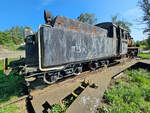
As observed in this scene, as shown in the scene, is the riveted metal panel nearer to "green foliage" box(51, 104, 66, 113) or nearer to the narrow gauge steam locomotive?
the narrow gauge steam locomotive

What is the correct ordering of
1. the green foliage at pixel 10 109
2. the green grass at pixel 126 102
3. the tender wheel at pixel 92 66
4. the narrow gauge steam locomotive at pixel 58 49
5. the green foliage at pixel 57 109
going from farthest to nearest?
the tender wheel at pixel 92 66
the narrow gauge steam locomotive at pixel 58 49
the green grass at pixel 126 102
the green foliage at pixel 10 109
the green foliage at pixel 57 109

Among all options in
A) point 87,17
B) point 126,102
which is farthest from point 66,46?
point 87,17

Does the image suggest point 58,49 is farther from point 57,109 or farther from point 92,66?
point 92,66

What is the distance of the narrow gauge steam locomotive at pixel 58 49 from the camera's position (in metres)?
2.98

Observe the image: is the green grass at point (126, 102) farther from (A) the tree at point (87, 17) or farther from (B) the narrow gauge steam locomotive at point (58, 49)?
(A) the tree at point (87, 17)

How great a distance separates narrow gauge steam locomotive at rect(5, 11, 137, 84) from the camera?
298 centimetres

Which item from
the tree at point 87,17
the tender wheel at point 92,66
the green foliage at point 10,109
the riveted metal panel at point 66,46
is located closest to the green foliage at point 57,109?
the green foliage at point 10,109

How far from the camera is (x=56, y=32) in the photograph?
3230mm

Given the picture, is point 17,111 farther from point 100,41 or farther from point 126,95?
point 100,41

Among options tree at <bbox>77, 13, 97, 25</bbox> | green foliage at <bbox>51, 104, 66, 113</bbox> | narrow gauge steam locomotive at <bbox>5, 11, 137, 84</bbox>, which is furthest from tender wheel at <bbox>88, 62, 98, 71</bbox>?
tree at <bbox>77, 13, 97, 25</bbox>

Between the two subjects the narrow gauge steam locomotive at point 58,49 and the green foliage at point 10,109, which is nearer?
the green foliage at point 10,109

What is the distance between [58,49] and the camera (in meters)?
3.33

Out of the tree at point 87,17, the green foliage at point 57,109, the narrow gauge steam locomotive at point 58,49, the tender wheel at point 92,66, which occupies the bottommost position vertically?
the green foliage at point 57,109

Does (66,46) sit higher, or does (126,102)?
(66,46)
